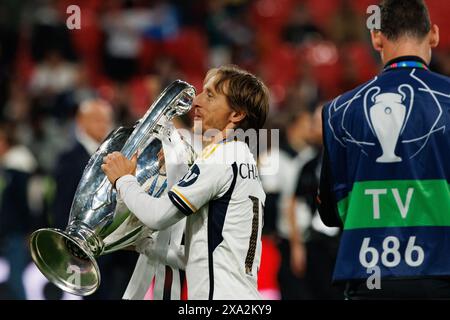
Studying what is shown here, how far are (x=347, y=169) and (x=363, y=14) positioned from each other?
9279mm

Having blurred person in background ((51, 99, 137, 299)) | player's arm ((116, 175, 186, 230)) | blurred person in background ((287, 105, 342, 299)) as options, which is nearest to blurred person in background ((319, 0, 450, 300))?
player's arm ((116, 175, 186, 230))

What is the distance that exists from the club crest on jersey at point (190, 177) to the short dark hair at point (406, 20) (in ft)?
2.87

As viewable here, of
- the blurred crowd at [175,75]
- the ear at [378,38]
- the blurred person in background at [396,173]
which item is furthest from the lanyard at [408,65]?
the blurred crowd at [175,75]

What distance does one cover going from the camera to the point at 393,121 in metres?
3.38

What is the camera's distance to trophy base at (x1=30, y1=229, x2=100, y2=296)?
3.75 meters

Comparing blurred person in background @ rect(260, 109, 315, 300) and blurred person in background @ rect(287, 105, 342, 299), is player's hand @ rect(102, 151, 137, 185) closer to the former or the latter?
blurred person in background @ rect(287, 105, 342, 299)

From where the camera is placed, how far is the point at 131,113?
9.45 m

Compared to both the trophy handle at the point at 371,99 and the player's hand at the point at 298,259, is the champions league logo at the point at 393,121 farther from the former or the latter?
the player's hand at the point at 298,259

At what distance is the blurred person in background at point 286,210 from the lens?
26.2 feet

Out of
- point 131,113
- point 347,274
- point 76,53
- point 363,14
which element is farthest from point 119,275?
point 363,14

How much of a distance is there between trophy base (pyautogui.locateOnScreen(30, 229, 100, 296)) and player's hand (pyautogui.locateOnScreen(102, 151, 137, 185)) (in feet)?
1.01

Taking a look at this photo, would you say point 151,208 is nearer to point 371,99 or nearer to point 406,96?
point 371,99

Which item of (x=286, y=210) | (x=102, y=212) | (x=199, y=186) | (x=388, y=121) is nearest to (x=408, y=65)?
(x=388, y=121)

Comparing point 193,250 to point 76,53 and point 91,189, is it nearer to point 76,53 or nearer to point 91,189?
point 91,189
